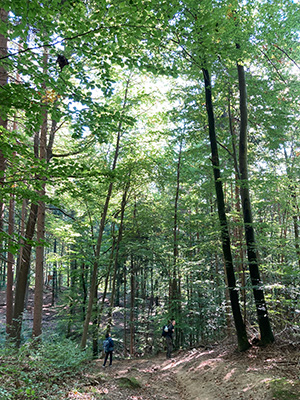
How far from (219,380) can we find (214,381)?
190mm

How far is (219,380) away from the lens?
743 cm

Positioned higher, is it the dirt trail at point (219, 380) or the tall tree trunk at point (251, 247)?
the tall tree trunk at point (251, 247)

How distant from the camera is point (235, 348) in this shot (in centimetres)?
964

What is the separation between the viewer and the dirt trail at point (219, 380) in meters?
5.65

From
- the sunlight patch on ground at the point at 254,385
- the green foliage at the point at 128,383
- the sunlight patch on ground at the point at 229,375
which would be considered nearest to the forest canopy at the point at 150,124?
the sunlight patch on ground at the point at 229,375

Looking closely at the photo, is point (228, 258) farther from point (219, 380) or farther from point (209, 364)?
point (209, 364)

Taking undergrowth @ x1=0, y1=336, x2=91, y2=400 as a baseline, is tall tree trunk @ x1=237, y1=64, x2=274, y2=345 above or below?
above

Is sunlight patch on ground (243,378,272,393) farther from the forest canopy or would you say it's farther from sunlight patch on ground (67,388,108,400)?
sunlight patch on ground (67,388,108,400)

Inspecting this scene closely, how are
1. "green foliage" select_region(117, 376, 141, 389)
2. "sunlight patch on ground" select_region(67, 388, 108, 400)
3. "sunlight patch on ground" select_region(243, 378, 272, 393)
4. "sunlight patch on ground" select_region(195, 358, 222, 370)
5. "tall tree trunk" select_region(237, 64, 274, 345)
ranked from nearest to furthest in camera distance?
"sunlight patch on ground" select_region(67, 388, 108, 400) → "sunlight patch on ground" select_region(243, 378, 272, 393) → "green foliage" select_region(117, 376, 141, 389) → "tall tree trunk" select_region(237, 64, 274, 345) → "sunlight patch on ground" select_region(195, 358, 222, 370)

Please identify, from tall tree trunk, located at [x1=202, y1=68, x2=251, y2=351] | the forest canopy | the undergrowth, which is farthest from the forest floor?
the forest canopy

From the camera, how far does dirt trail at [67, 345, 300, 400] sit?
565 centimetres

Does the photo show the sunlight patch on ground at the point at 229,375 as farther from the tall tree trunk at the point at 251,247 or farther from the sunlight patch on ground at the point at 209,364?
the tall tree trunk at the point at 251,247

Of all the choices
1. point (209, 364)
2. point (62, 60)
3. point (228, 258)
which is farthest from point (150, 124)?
point (209, 364)

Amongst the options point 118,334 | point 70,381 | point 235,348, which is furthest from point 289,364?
point 118,334
